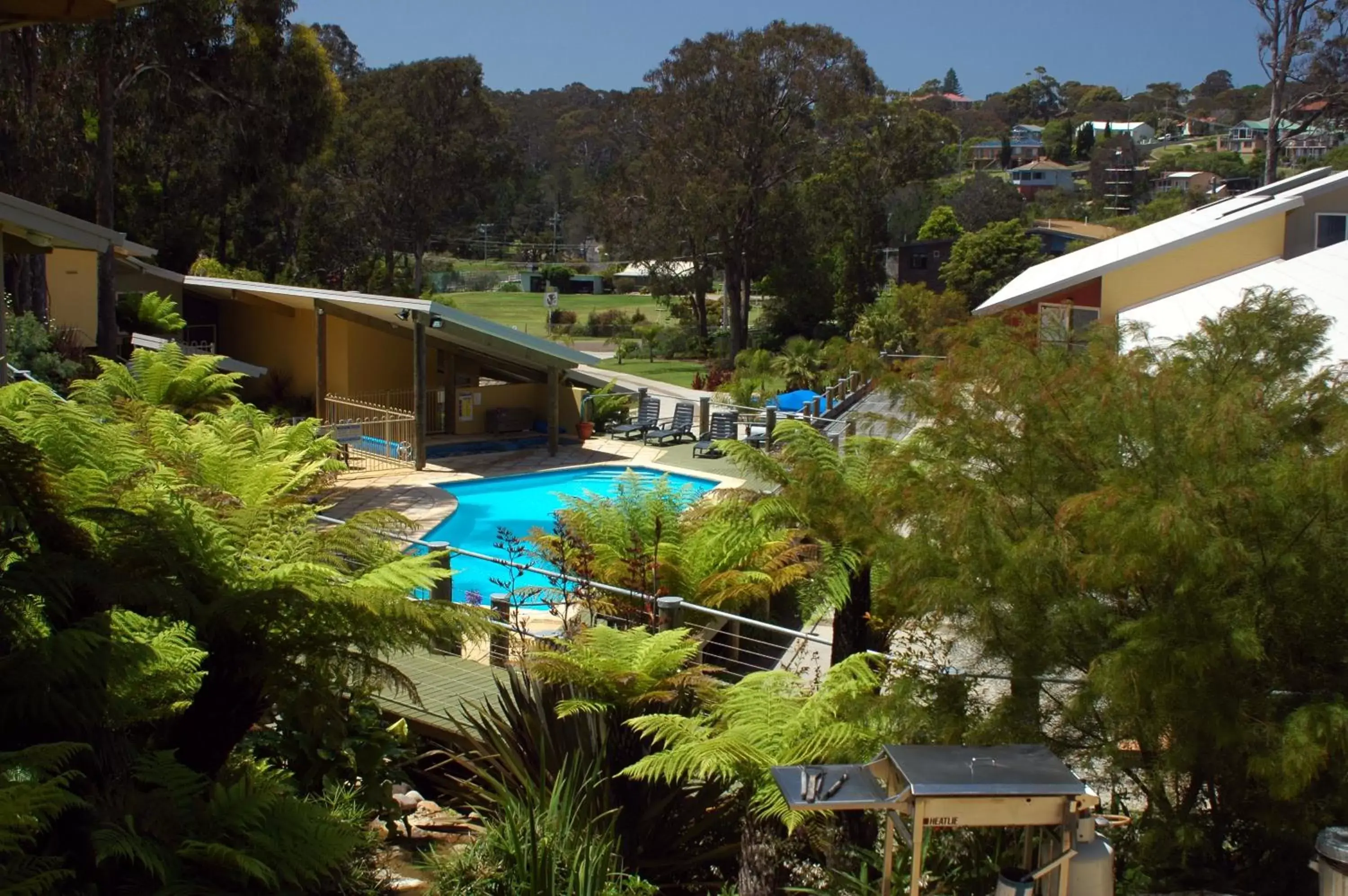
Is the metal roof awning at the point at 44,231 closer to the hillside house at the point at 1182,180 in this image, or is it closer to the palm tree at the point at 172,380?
the palm tree at the point at 172,380

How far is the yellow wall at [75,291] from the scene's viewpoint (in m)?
23.6

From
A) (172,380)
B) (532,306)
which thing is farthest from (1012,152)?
(172,380)

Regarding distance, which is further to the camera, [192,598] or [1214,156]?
[1214,156]

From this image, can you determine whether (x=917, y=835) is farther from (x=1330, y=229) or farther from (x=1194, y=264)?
(x=1330, y=229)

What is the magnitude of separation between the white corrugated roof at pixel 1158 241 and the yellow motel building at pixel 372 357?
7.83 meters

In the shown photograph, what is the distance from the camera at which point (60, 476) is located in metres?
6.08

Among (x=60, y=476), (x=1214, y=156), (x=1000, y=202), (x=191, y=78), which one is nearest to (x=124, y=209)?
(x=191, y=78)

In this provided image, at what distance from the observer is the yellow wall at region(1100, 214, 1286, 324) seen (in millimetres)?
21875

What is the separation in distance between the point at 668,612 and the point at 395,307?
14063 millimetres

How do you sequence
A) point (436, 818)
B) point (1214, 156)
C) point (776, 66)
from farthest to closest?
point (1214, 156)
point (776, 66)
point (436, 818)

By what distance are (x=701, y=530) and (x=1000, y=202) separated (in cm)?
6129

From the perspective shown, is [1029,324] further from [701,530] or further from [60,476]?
[60,476]

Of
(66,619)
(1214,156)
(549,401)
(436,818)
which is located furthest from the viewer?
(1214,156)

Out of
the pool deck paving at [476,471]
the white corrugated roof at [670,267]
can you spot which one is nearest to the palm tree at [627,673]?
the pool deck paving at [476,471]
